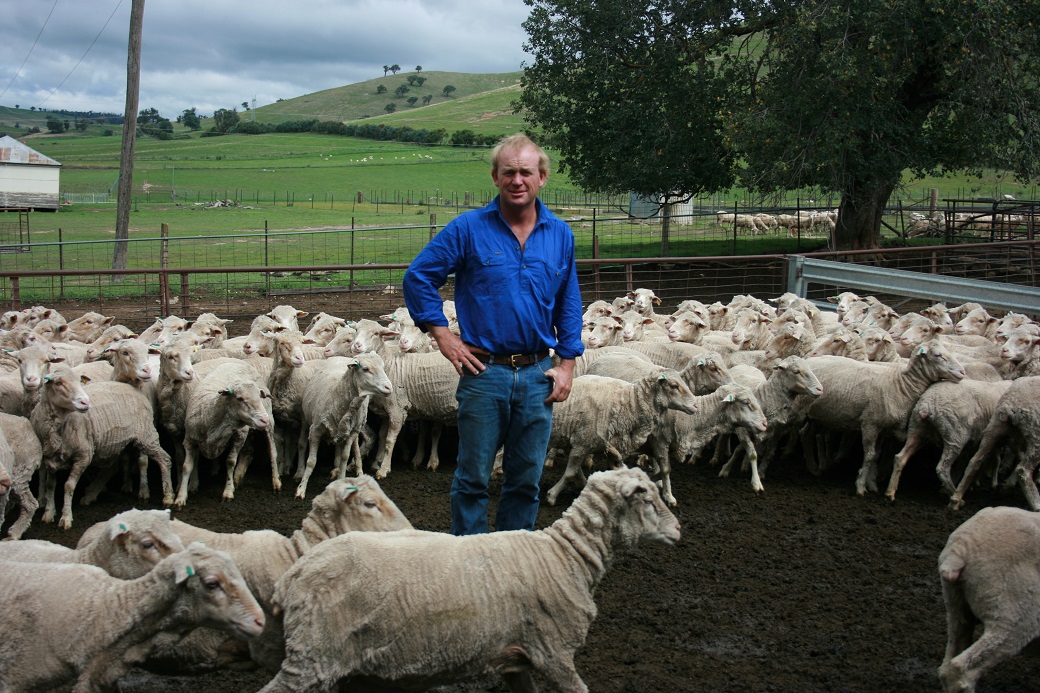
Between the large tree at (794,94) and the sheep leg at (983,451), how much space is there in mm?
10033

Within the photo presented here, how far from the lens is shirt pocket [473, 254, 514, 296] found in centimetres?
435

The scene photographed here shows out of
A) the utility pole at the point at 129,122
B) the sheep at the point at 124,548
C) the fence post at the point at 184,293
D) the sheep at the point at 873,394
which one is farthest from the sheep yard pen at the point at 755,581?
the utility pole at the point at 129,122

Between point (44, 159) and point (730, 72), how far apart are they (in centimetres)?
3494

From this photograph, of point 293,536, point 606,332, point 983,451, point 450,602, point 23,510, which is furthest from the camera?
point 606,332

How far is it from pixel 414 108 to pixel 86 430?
171m

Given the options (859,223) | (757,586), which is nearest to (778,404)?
(757,586)

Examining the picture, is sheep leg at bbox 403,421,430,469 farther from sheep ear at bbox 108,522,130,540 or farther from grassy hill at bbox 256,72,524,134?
grassy hill at bbox 256,72,524,134

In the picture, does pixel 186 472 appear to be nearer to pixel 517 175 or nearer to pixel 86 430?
pixel 86 430

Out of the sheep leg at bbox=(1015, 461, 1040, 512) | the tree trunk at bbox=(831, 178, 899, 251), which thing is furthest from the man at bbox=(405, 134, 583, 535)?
the tree trunk at bbox=(831, 178, 899, 251)

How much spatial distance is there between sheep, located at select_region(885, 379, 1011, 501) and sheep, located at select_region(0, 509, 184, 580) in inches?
221

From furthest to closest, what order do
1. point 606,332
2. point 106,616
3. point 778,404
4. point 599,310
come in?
point 599,310
point 606,332
point 778,404
point 106,616

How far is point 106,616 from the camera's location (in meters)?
3.81

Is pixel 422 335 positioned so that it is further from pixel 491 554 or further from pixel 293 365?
pixel 491 554

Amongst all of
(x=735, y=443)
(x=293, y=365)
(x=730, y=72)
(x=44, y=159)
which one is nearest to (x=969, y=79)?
(x=730, y=72)
